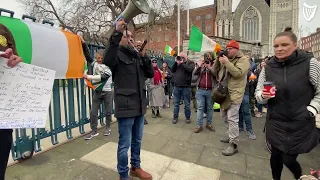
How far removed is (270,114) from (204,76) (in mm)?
2621

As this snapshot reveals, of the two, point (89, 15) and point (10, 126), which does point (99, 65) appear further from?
point (89, 15)

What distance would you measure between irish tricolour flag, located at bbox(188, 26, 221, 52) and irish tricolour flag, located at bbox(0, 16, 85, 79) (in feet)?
9.02

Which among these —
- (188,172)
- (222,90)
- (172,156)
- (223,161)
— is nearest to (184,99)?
(222,90)

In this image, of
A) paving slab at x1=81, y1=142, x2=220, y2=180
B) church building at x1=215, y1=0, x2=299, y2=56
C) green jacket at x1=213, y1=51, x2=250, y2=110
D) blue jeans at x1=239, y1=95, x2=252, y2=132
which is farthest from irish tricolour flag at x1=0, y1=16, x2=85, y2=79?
church building at x1=215, y1=0, x2=299, y2=56

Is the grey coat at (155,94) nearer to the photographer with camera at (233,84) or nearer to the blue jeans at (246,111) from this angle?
the blue jeans at (246,111)

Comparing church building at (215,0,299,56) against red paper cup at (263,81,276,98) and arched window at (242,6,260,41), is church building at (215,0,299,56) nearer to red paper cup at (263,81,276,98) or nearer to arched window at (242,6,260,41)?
arched window at (242,6,260,41)

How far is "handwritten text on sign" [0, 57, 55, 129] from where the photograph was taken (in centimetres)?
163

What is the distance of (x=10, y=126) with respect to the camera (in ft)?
5.38

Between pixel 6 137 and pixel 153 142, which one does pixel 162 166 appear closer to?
pixel 153 142

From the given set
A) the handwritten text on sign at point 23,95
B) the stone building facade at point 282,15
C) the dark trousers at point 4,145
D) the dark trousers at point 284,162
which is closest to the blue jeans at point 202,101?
the dark trousers at point 284,162

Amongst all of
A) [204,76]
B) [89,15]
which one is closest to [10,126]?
[204,76]

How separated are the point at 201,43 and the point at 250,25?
51196 millimetres

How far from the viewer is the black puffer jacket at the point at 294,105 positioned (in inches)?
82.1

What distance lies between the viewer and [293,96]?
2104 millimetres
